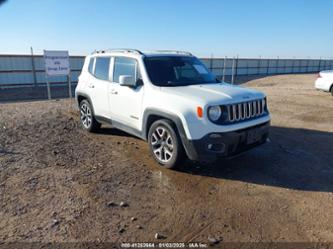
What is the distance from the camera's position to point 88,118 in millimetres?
6902

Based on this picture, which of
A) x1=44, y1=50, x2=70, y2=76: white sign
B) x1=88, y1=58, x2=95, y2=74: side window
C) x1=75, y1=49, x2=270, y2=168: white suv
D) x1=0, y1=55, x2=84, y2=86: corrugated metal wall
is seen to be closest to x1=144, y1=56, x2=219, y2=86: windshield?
x1=75, y1=49, x2=270, y2=168: white suv

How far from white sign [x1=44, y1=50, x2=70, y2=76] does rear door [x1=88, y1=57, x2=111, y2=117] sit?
6757mm

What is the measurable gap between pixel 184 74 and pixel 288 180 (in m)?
2.61

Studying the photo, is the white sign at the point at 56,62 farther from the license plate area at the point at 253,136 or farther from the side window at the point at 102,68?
the license plate area at the point at 253,136

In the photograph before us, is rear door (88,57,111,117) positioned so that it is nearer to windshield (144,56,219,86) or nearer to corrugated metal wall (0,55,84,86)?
windshield (144,56,219,86)

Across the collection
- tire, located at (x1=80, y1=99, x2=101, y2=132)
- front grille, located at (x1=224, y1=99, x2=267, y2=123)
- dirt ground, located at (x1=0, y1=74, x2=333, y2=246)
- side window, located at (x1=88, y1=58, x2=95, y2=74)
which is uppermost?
side window, located at (x1=88, y1=58, x2=95, y2=74)

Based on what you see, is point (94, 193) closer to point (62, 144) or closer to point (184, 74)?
point (62, 144)

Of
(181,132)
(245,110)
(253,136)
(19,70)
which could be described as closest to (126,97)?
(181,132)

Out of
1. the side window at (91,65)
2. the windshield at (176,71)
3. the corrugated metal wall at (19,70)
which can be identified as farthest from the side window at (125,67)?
the corrugated metal wall at (19,70)

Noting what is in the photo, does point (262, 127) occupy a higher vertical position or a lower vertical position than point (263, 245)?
higher

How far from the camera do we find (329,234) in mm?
3162

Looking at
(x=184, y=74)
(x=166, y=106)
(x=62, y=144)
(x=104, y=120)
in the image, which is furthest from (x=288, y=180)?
(x=62, y=144)

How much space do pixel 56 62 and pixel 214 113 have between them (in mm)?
10235

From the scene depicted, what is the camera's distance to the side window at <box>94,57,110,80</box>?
6062 millimetres
